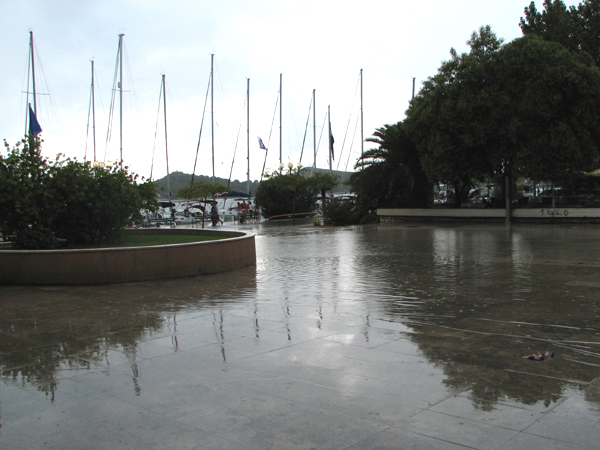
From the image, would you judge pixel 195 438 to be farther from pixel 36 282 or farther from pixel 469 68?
pixel 469 68

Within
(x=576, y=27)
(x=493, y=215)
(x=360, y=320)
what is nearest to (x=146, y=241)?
(x=360, y=320)

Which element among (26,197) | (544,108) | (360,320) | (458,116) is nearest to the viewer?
(360,320)

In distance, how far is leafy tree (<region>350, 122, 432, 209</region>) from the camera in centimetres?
3162

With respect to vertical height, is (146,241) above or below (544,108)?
below

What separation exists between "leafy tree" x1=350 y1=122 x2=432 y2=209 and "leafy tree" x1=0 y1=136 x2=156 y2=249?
2063 centimetres

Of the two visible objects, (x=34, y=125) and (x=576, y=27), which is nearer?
(x=34, y=125)

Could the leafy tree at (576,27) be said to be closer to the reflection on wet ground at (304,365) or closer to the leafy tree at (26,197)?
the reflection on wet ground at (304,365)

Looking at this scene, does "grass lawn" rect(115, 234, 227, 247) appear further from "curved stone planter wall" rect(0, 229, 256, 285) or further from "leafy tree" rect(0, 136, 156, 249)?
"curved stone planter wall" rect(0, 229, 256, 285)

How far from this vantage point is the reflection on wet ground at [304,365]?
353 centimetres

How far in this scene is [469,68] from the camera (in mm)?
25719

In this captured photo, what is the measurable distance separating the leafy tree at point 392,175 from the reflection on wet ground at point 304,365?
22.5 m

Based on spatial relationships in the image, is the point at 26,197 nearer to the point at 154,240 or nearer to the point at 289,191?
the point at 154,240

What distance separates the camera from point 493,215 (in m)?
28.9

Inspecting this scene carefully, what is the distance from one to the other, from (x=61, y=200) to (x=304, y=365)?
8.83m
